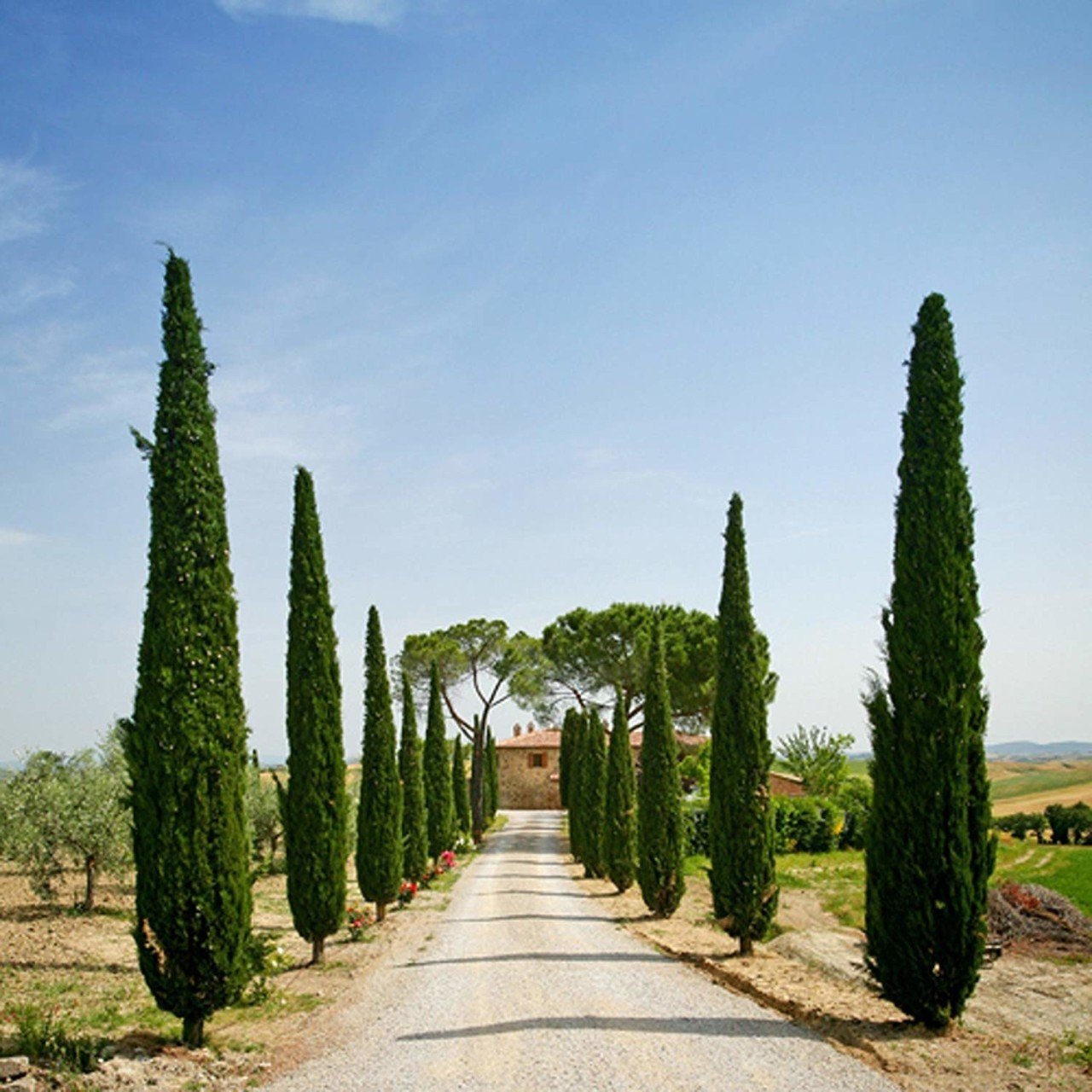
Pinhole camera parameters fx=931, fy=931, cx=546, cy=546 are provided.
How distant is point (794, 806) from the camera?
35438mm

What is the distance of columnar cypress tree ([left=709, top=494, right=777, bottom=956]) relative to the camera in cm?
1363

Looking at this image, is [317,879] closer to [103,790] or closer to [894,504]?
[103,790]

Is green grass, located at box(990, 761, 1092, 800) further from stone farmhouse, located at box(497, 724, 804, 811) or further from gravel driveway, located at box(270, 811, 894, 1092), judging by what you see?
gravel driveway, located at box(270, 811, 894, 1092)

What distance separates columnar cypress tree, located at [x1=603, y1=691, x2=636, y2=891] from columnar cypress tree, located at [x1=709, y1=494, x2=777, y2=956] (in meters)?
8.60

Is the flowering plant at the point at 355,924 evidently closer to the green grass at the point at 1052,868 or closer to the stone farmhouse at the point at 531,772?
the green grass at the point at 1052,868

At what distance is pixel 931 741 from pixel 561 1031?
4545mm

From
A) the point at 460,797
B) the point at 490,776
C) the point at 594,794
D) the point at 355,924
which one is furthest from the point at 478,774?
the point at 355,924

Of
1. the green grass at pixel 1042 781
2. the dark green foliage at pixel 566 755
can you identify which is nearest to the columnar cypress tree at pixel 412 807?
the dark green foliage at pixel 566 755

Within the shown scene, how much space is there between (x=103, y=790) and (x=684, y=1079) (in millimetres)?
15734

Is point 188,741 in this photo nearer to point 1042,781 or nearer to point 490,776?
point 490,776

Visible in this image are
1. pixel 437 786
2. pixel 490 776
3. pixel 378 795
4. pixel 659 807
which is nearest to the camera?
pixel 659 807

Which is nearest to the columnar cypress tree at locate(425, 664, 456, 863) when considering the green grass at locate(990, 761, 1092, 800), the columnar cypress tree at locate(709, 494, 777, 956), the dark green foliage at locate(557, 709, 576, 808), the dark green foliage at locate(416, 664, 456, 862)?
the dark green foliage at locate(416, 664, 456, 862)

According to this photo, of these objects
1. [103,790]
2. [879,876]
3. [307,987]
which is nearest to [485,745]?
[103,790]

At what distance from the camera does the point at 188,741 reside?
29.3 feet
